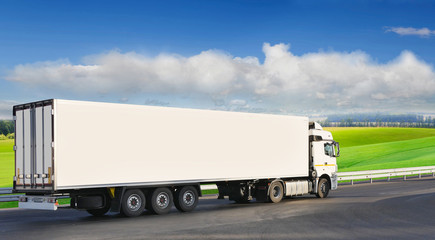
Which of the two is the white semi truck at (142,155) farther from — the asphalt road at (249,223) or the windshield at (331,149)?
the windshield at (331,149)

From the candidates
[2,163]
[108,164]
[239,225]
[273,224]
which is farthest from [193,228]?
[2,163]

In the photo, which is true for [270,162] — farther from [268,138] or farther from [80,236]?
[80,236]

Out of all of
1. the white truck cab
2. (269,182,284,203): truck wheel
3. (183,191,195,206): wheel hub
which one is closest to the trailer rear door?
(183,191,195,206): wheel hub

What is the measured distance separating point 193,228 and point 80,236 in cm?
278

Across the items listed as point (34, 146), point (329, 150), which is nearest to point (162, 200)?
point (34, 146)

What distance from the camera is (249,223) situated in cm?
1370

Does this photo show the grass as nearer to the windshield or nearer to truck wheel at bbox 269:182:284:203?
truck wheel at bbox 269:182:284:203

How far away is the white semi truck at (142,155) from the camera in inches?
558

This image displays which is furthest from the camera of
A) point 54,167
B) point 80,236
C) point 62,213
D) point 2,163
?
point 2,163

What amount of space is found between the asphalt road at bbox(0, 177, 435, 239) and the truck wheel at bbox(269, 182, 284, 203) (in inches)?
36.3

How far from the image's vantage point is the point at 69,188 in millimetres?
14008

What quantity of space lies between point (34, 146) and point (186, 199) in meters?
5.27

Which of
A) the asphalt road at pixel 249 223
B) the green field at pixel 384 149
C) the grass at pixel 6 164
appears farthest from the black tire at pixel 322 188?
the green field at pixel 384 149

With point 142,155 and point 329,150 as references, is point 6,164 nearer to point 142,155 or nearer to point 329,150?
point 329,150
